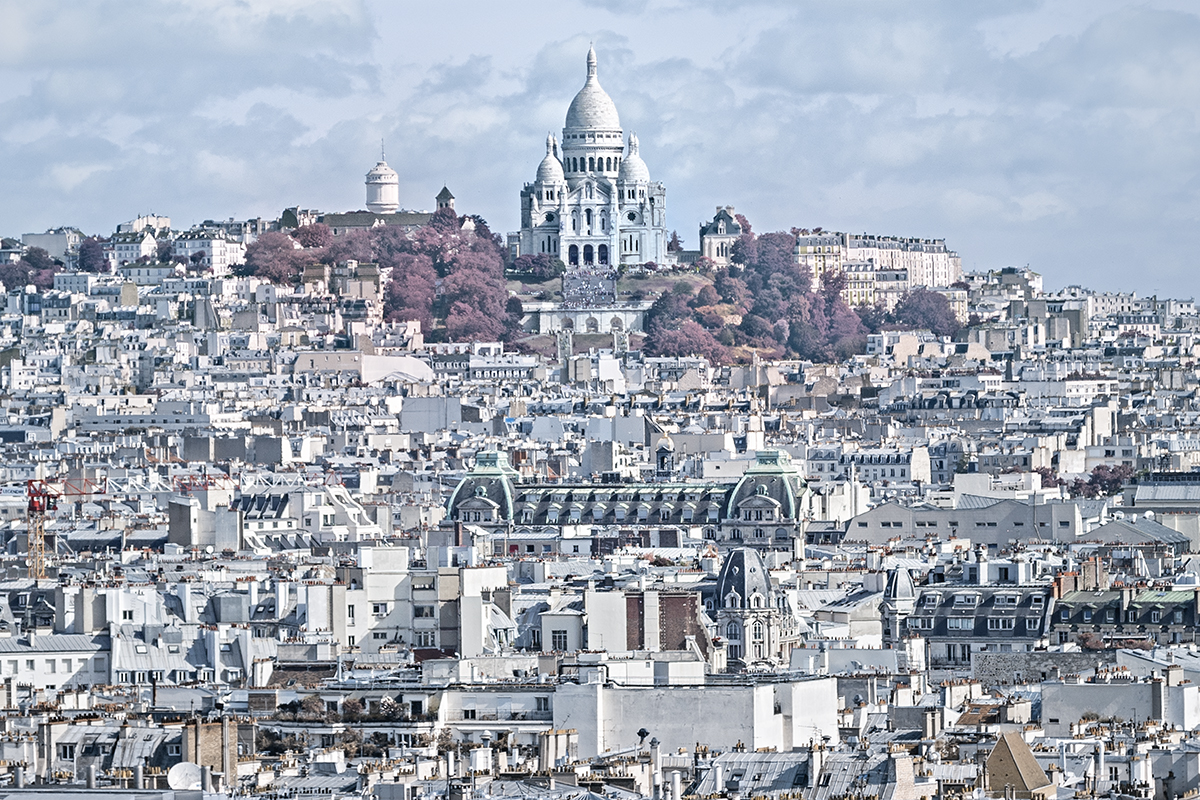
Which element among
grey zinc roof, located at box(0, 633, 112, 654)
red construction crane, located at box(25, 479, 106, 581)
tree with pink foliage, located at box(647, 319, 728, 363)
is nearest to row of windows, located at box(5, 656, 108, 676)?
grey zinc roof, located at box(0, 633, 112, 654)

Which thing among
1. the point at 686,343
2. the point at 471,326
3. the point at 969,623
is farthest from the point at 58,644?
the point at 471,326

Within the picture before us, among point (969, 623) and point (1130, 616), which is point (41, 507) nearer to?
point (969, 623)

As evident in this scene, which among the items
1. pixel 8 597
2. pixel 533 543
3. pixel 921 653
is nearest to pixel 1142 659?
pixel 921 653

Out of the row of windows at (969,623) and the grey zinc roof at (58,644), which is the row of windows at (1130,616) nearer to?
the row of windows at (969,623)

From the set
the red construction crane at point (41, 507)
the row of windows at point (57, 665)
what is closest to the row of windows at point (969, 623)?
the row of windows at point (57, 665)

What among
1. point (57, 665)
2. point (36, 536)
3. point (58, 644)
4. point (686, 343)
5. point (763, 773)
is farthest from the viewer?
point (686, 343)

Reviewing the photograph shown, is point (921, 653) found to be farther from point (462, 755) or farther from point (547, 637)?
point (462, 755)
